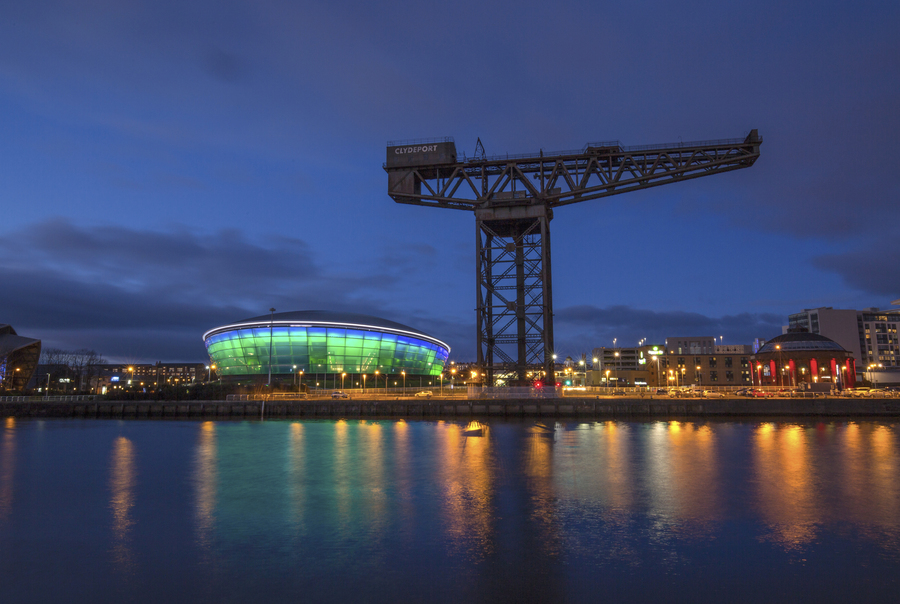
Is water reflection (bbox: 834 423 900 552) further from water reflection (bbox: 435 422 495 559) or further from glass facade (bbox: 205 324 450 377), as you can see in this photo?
glass facade (bbox: 205 324 450 377)

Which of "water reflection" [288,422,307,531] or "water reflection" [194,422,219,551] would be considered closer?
"water reflection" [194,422,219,551]

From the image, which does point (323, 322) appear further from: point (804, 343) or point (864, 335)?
point (864, 335)

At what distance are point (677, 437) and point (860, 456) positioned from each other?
10.2m

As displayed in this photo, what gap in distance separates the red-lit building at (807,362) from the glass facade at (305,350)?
63.4 m

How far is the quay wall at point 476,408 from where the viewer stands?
1964 inches

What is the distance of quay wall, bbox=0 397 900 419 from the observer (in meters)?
49.9

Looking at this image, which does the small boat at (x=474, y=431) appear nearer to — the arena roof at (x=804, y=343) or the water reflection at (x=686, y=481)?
the water reflection at (x=686, y=481)

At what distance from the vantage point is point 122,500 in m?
18.0

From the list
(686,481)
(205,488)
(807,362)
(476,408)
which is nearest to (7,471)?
(205,488)

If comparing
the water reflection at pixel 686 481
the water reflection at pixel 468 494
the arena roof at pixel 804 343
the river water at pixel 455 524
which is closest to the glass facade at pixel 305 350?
the river water at pixel 455 524

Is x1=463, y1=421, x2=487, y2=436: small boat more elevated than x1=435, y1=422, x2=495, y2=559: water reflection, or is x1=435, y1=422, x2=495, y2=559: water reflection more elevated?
x1=435, y1=422, x2=495, y2=559: water reflection

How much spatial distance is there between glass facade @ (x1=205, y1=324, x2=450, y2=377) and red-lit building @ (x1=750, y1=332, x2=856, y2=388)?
63449 mm

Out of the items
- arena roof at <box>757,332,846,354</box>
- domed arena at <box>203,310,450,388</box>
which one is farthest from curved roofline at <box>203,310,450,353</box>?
arena roof at <box>757,332,846,354</box>

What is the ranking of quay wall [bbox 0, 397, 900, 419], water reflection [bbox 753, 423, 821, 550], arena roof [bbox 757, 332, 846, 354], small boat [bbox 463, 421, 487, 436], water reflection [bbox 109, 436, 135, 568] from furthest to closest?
arena roof [bbox 757, 332, 846, 354], quay wall [bbox 0, 397, 900, 419], small boat [bbox 463, 421, 487, 436], water reflection [bbox 753, 423, 821, 550], water reflection [bbox 109, 436, 135, 568]
